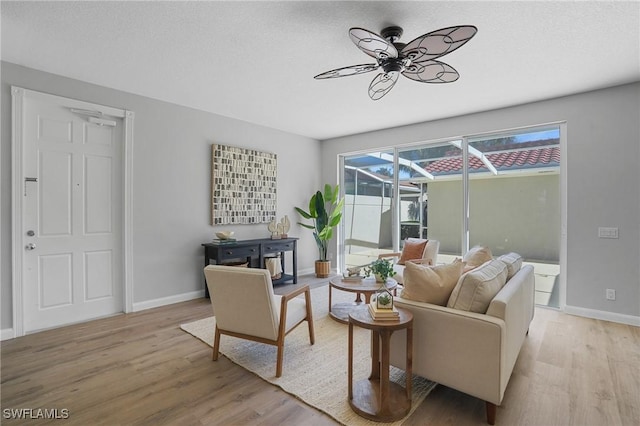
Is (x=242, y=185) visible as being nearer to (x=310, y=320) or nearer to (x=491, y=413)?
(x=310, y=320)

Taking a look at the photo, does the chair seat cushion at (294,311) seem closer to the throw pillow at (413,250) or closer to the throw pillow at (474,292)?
the throw pillow at (474,292)

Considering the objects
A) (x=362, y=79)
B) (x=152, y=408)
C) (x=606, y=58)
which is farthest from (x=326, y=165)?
(x=152, y=408)

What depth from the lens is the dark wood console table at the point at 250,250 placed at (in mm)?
4215

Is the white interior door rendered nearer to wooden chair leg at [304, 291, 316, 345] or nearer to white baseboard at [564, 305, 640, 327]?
wooden chair leg at [304, 291, 316, 345]

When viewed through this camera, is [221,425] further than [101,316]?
No

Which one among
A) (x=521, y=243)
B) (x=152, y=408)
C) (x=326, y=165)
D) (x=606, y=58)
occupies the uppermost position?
(x=606, y=58)

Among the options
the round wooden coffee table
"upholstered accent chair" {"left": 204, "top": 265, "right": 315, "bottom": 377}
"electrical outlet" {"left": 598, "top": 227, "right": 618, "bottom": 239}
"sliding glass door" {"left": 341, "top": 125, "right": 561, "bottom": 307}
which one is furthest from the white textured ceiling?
the round wooden coffee table

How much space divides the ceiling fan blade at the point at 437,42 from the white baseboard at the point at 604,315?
3567 millimetres

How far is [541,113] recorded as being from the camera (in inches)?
153

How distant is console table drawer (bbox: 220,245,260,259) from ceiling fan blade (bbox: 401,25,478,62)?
3244 mm

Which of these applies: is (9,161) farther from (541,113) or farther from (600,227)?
(600,227)

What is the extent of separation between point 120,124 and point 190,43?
5.75ft

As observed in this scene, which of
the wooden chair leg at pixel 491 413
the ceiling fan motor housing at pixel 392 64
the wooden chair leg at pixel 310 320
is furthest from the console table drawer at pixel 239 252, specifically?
the wooden chair leg at pixel 491 413

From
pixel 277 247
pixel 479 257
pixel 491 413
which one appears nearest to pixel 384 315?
pixel 491 413
